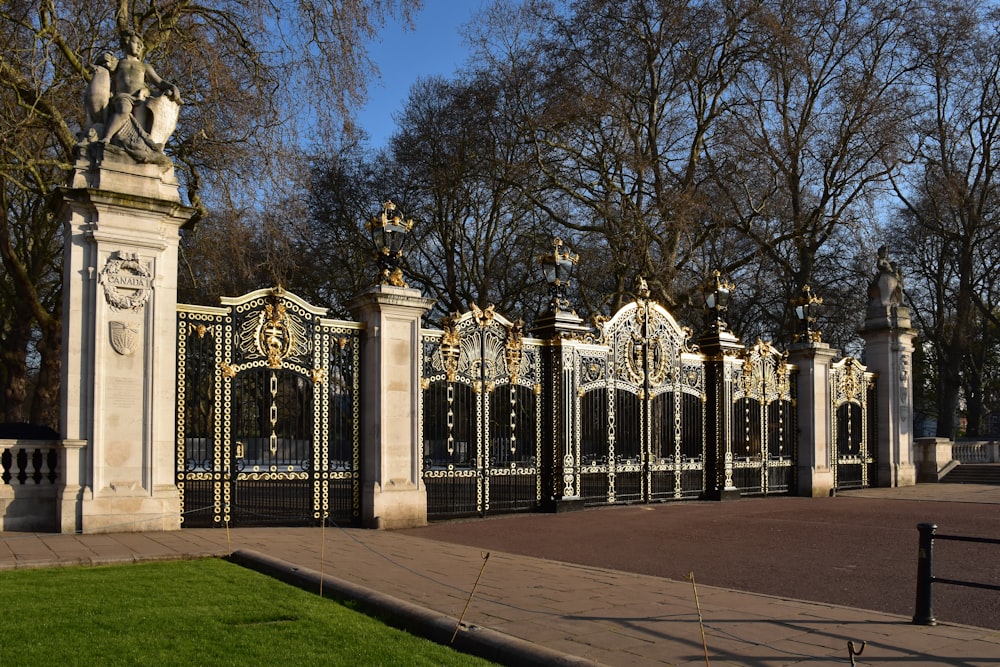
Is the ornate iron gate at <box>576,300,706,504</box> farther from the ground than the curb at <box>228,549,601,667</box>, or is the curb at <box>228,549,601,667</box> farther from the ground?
the ornate iron gate at <box>576,300,706,504</box>

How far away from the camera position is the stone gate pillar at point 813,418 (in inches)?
835

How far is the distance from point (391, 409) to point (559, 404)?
363 centimetres

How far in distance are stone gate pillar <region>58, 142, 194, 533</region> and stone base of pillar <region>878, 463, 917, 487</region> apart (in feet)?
60.0

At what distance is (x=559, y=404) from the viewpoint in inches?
641

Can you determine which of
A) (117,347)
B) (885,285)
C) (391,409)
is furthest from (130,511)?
(885,285)

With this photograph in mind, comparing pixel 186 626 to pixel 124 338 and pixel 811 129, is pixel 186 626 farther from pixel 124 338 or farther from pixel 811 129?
pixel 811 129

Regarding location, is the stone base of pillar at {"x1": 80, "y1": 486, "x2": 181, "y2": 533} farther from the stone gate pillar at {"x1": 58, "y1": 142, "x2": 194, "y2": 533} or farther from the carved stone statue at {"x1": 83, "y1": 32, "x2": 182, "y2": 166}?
the carved stone statue at {"x1": 83, "y1": 32, "x2": 182, "y2": 166}

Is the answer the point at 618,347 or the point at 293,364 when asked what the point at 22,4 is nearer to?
the point at 293,364

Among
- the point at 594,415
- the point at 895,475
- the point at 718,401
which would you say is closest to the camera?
the point at 594,415

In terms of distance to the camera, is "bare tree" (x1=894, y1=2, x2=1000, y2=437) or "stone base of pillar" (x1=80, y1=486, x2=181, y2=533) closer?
"stone base of pillar" (x1=80, y1=486, x2=181, y2=533)

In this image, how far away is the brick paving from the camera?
5957 mm

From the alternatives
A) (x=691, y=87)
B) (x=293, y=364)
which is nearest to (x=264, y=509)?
(x=293, y=364)

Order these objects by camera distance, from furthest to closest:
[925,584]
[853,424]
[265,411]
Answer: [853,424]
[265,411]
[925,584]

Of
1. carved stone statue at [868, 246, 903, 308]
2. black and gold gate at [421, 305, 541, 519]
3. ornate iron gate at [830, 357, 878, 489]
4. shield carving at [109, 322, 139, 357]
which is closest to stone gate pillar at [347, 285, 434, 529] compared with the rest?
black and gold gate at [421, 305, 541, 519]
